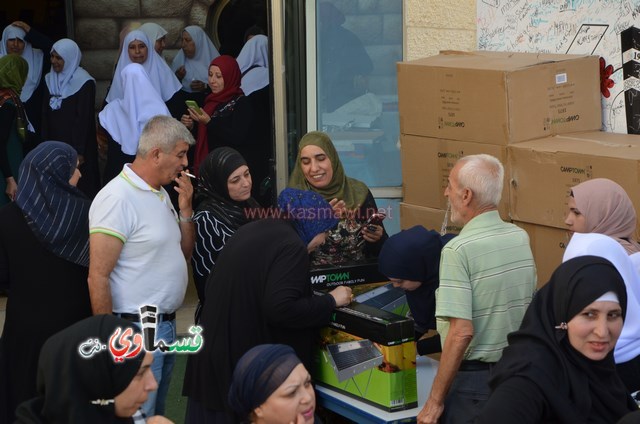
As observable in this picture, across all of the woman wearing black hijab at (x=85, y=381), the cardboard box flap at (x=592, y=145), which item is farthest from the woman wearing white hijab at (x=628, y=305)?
the woman wearing black hijab at (x=85, y=381)

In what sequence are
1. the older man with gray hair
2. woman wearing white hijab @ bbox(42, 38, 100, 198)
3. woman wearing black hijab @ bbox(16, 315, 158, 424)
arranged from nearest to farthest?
woman wearing black hijab @ bbox(16, 315, 158, 424) < the older man with gray hair < woman wearing white hijab @ bbox(42, 38, 100, 198)

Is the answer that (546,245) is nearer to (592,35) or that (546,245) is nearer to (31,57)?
(592,35)

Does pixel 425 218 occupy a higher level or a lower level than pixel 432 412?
higher

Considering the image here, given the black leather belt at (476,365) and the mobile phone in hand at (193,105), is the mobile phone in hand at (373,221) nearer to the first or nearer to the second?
the black leather belt at (476,365)

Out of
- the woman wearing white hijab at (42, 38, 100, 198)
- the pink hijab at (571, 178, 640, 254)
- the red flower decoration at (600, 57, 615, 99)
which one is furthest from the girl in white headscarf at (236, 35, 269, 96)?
the pink hijab at (571, 178, 640, 254)

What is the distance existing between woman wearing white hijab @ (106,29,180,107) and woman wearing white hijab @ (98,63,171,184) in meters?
0.43

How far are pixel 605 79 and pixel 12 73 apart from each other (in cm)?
447

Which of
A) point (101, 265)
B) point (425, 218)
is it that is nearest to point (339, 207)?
point (425, 218)

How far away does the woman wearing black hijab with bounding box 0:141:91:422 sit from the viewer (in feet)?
13.9

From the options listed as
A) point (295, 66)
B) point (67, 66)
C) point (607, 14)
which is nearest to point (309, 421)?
point (607, 14)

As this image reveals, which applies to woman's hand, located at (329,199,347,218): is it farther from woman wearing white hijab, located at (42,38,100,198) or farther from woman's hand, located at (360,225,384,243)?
woman wearing white hijab, located at (42,38,100,198)

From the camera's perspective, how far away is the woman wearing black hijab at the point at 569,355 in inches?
117

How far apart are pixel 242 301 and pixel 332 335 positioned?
1.39 feet

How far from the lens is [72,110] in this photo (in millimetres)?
7949
